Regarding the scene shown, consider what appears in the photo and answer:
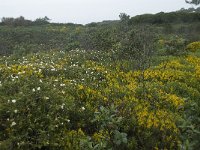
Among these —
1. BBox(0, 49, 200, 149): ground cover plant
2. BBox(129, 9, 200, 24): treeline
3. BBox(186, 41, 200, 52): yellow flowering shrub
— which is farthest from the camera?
BBox(129, 9, 200, 24): treeline

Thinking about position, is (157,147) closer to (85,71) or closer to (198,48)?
(85,71)

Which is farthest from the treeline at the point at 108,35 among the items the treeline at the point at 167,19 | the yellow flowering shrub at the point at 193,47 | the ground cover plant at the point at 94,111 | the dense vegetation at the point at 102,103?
the ground cover plant at the point at 94,111

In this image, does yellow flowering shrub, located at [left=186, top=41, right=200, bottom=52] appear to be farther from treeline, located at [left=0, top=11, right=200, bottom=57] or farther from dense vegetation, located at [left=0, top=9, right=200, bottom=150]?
dense vegetation, located at [left=0, top=9, right=200, bottom=150]

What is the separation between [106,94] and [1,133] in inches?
105

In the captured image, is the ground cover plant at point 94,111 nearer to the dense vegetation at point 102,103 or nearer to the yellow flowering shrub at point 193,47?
the dense vegetation at point 102,103

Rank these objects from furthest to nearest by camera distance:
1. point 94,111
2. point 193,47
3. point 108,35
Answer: point 108,35 < point 193,47 < point 94,111

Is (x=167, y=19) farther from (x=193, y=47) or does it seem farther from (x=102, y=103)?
(x=102, y=103)

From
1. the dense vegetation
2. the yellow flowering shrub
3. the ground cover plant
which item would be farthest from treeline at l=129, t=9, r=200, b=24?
the ground cover plant

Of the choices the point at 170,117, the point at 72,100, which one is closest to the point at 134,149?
the point at 170,117

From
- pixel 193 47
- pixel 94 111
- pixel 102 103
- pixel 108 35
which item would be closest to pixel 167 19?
pixel 108 35

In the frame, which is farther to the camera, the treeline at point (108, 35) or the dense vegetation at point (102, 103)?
the treeline at point (108, 35)

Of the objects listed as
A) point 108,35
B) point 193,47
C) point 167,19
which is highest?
point 167,19

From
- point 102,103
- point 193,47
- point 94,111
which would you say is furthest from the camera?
point 193,47

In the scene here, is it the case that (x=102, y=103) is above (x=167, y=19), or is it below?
below
